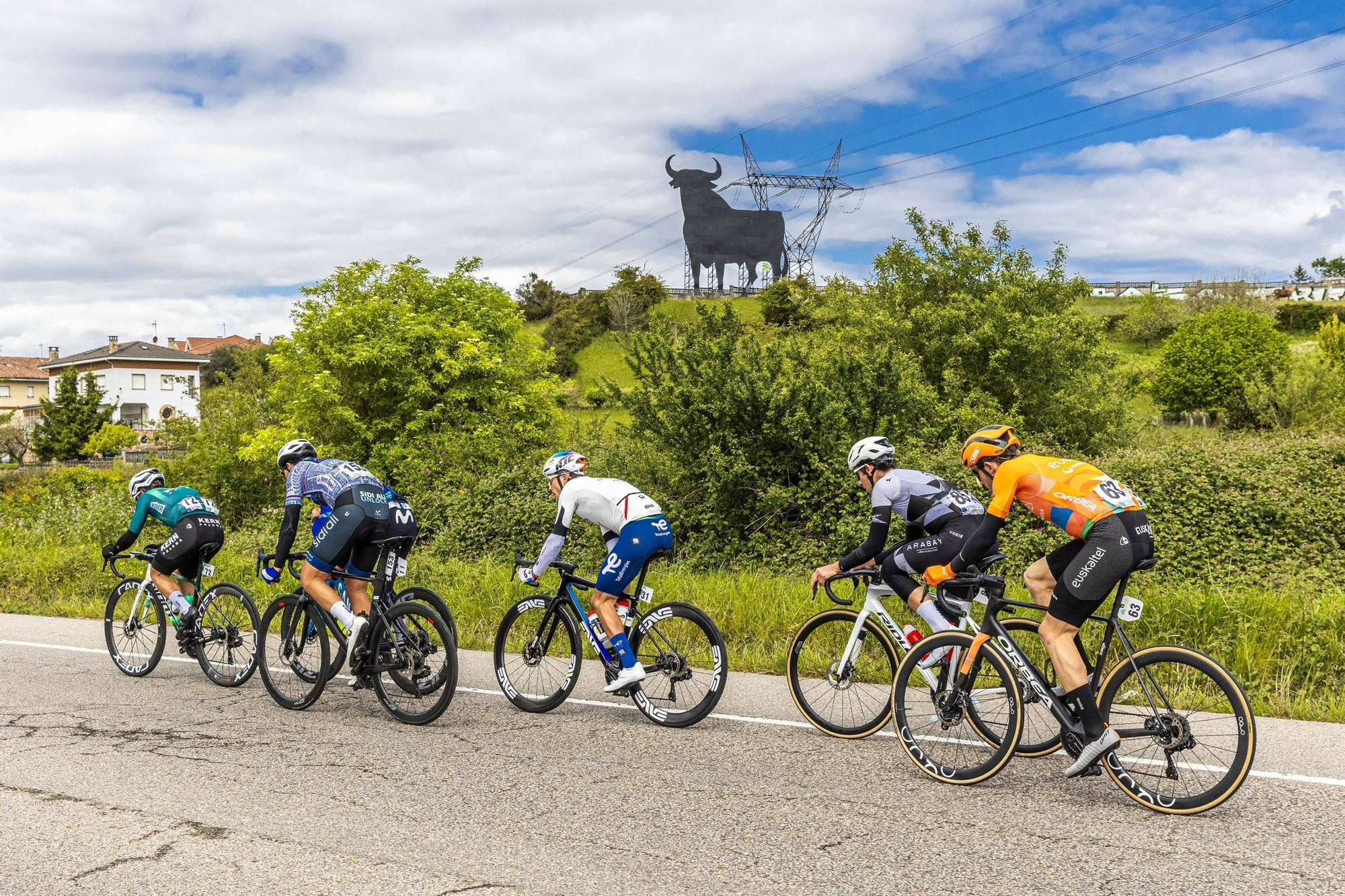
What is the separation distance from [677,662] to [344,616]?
250 cm

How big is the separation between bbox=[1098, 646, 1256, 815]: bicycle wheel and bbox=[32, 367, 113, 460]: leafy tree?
8843 centimetres

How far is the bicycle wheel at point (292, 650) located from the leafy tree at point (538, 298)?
90742 mm

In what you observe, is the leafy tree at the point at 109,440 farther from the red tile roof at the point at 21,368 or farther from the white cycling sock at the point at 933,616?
the white cycling sock at the point at 933,616

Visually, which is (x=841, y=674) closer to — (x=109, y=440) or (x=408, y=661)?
(x=408, y=661)

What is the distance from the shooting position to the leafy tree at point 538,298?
3922 inches

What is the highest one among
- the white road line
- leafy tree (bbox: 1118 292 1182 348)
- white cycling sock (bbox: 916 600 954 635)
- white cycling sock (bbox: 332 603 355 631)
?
leafy tree (bbox: 1118 292 1182 348)

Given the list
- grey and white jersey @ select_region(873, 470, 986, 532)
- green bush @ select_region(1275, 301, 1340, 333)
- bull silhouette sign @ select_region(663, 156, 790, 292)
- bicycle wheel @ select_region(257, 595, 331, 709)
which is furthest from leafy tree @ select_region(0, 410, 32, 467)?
green bush @ select_region(1275, 301, 1340, 333)

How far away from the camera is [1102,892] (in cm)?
418

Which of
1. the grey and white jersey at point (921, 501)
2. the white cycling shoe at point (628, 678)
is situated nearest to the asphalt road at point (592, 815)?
the white cycling shoe at point (628, 678)

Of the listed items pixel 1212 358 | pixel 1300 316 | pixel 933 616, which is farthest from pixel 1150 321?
pixel 933 616

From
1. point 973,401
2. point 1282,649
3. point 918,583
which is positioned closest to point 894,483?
point 918,583

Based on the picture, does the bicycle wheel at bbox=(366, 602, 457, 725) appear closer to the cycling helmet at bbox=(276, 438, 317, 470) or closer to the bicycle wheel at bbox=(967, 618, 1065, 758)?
the cycling helmet at bbox=(276, 438, 317, 470)

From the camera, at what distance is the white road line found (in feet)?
18.2

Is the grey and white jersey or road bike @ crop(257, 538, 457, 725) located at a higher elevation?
the grey and white jersey
